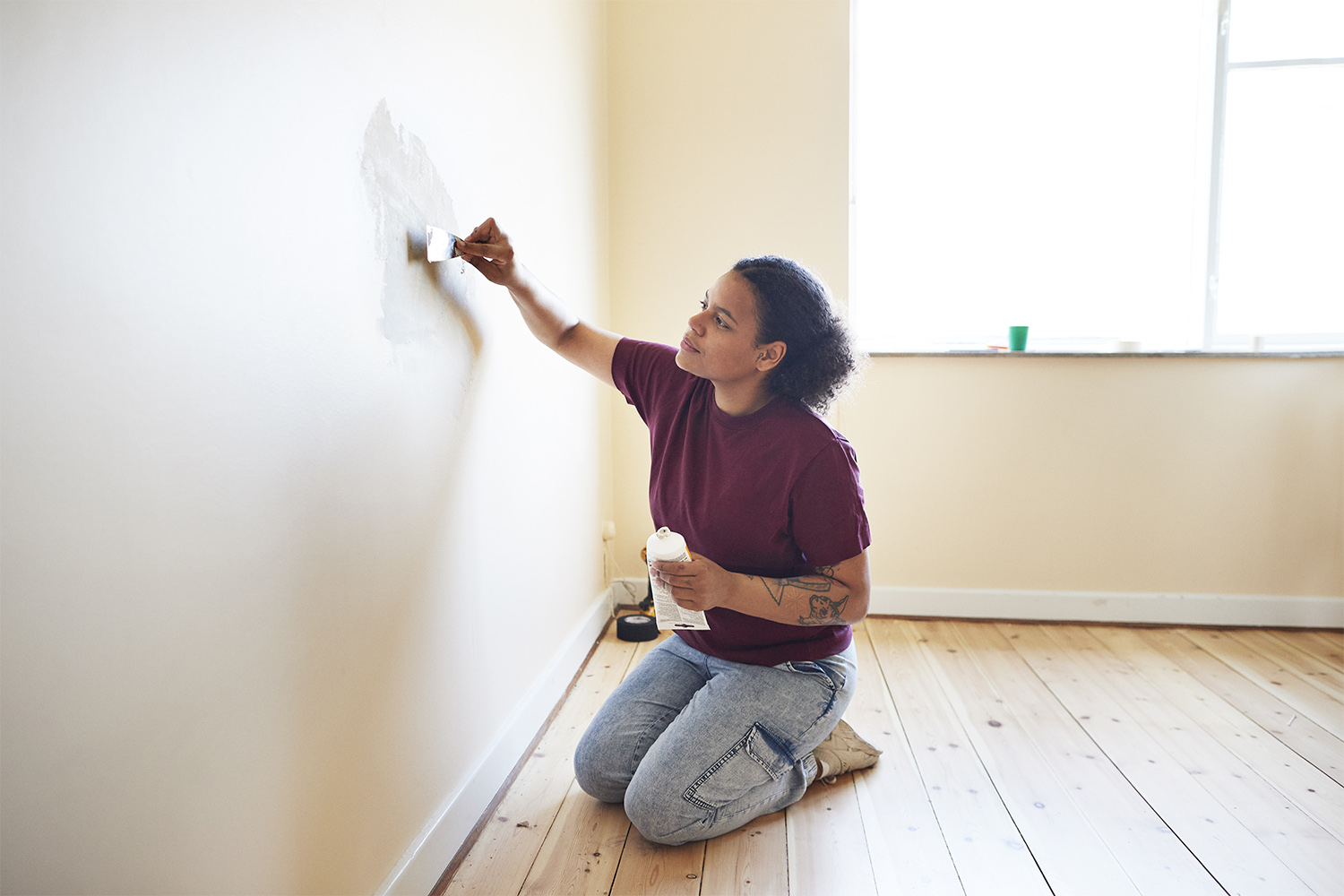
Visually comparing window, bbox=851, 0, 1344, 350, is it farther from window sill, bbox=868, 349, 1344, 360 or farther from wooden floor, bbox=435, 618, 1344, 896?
wooden floor, bbox=435, 618, 1344, 896

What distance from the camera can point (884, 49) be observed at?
284 cm

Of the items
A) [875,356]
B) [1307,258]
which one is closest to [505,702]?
[875,356]

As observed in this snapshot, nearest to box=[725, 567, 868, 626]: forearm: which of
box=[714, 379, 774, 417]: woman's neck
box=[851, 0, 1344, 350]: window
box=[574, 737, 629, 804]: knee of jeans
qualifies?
box=[714, 379, 774, 417]: woman's neck

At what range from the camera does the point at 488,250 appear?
142 cm

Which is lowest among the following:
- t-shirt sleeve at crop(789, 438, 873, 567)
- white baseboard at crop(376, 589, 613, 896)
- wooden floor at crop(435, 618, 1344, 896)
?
wooden floor at crop(435, 618, 1344, 896)

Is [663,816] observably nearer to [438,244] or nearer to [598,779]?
[598,779]

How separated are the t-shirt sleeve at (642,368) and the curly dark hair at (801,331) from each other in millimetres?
240

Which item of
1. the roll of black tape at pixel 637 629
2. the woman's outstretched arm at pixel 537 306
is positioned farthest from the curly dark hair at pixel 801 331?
the roll of black tape at pixel 637 629

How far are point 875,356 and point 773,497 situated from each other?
1.42 m

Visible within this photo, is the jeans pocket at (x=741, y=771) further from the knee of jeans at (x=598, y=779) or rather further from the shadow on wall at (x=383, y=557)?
the shadow on wall at (x=383, y=557)

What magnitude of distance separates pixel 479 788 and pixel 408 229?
0.98 metres

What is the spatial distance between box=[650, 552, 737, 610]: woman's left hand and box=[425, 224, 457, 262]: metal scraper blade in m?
0.58

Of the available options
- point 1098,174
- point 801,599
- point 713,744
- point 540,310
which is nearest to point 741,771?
point 713,744

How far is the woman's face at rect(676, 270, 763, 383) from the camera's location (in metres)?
1.48
